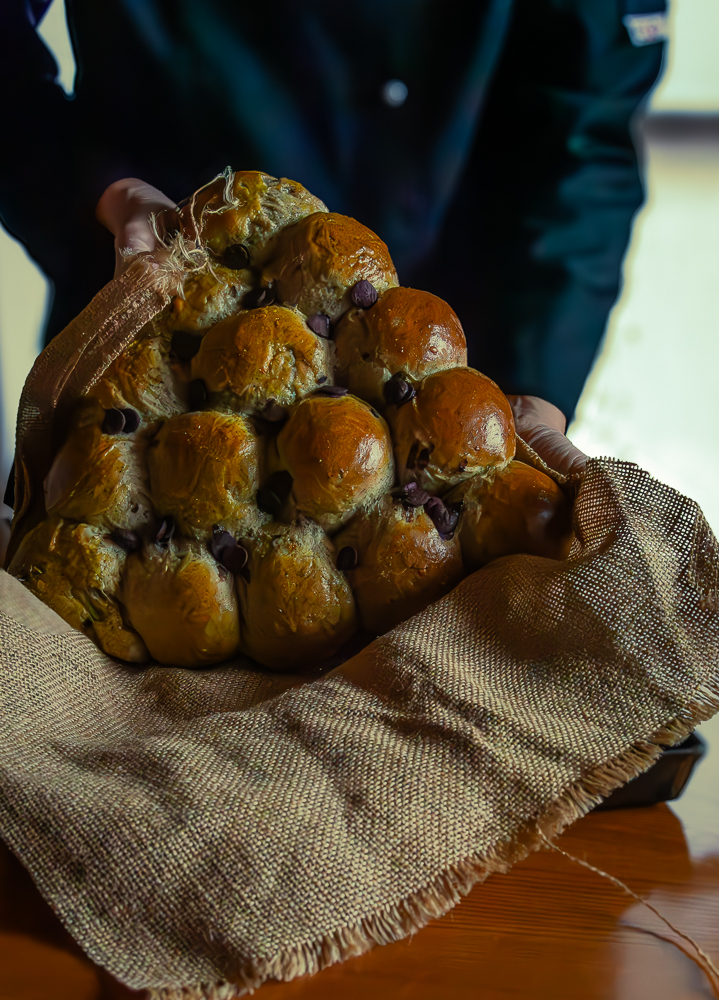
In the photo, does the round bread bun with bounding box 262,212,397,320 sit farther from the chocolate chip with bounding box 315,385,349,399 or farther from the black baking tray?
the black baking tray

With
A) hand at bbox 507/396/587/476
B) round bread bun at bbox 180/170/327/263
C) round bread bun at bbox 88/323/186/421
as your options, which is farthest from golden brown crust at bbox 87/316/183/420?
hand at bbox 507/396/587/476

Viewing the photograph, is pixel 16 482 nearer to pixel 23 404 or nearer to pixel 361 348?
pixel 23 404

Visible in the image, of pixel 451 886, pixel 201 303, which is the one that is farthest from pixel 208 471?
pixel 451 886

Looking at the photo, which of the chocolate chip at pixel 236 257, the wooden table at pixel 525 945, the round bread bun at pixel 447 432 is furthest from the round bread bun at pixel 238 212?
the wooden table at pixel 525 945

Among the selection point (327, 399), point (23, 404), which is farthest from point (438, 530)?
point (23, 404)

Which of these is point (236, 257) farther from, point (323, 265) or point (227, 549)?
point (227, 549)

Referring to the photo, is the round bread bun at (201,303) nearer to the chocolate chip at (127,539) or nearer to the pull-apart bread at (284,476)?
the pull-apart bread at (284,476)

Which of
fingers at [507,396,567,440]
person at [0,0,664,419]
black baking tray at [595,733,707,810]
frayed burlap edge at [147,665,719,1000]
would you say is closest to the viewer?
frayed burlap edge at [147,665,719,1000]
